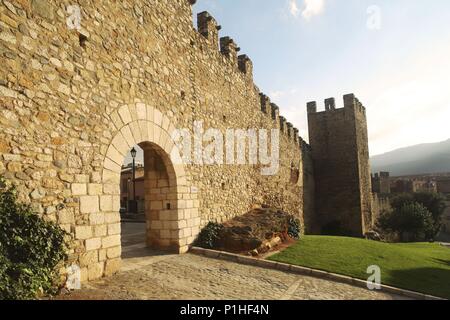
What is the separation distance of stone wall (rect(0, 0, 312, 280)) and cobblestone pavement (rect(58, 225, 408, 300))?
0.51m

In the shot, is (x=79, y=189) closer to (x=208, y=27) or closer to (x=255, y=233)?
(x=255, y=233)

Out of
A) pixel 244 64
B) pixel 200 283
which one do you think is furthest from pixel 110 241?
pixel 244 64

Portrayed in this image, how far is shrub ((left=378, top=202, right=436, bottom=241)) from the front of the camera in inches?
927

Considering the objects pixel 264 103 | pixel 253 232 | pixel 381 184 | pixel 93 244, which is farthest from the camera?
pixel 381 184

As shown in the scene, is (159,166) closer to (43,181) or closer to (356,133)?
(43,181)

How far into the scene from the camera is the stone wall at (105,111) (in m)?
4.28

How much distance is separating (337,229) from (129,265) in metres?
20.1

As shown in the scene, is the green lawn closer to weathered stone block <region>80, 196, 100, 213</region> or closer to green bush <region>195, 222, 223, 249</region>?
green bush <region>195, 222, 223, 249</region>

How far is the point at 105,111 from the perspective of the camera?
565 centimetres

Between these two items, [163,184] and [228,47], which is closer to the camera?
[163,184]

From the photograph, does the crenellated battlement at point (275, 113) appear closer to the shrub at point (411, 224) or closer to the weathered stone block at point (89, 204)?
the weathered stone block at point (89, 204)

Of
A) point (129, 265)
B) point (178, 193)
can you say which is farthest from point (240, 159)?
point (129, 265)

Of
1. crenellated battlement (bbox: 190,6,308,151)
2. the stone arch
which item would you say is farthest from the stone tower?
the stone arch

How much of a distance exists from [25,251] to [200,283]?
2681mm
